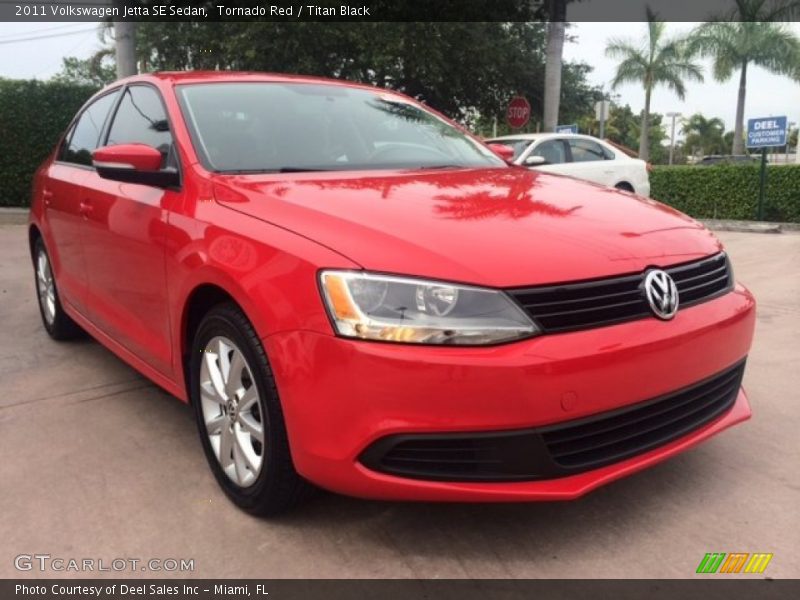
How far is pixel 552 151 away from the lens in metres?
9.48

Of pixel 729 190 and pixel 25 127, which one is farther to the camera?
pixel 729 190

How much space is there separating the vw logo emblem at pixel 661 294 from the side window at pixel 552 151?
7.30 metres

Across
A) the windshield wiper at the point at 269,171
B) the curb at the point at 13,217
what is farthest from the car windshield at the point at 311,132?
the curb at the point at 13,217

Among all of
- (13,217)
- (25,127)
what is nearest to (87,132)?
(13,217)

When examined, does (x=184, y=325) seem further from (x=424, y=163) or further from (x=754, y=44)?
(x=754, y=44)

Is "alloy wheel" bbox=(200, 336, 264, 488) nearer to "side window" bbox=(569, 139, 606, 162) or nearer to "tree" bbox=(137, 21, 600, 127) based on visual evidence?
"side window" bbox=(569, 139, 606, 162)

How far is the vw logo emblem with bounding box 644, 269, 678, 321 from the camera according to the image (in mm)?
2125

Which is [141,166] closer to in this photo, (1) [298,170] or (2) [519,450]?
(1) [298,170]

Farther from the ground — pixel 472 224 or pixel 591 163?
pixel 591 163

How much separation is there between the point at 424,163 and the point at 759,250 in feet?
21.6

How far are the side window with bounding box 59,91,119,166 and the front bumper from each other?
2.38m

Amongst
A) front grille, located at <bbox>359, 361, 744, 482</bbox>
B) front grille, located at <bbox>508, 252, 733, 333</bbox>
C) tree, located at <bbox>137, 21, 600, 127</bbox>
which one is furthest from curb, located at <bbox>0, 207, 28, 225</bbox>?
front grille, located at <bbox>508, 252, 733, 333</bbox>

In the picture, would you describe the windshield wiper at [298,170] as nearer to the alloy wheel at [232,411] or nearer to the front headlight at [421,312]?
the alloy wheel at [232,411]

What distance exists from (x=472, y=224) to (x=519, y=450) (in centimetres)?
71
